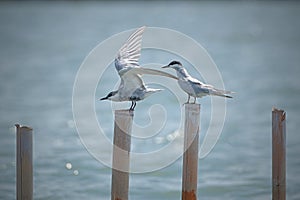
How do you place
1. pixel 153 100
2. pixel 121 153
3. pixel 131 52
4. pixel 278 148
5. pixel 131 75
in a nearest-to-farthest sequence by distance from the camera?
pixel 121 153 → pixel 131 75 → pixel 278 148 → pixel 131 52 → pixel 153 100

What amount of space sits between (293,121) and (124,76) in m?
10.9

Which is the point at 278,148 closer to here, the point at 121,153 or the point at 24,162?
the point at 121,153

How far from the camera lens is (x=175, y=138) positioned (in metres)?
17.5

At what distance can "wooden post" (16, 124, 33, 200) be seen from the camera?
9062 mm

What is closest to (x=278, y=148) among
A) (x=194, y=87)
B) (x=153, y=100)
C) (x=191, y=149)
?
(x=191, y=149)

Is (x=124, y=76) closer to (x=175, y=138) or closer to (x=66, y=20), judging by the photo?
(x=175, y=138)

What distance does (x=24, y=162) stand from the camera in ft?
30.0

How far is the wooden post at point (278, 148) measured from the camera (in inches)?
370

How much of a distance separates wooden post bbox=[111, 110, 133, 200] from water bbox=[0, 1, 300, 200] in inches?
140

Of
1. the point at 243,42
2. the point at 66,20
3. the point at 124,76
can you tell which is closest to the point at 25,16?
the point at 66,20

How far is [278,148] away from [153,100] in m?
14.2

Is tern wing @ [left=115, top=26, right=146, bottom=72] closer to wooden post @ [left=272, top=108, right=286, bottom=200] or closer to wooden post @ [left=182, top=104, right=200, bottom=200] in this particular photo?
wooden post @ [left=182, top=104, right=200, bottom=200]

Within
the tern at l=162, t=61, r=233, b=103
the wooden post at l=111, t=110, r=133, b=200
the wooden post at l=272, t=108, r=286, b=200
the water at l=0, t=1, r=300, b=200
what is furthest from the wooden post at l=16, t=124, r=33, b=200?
the wooden post at l=272, t=108, r=286, b=200

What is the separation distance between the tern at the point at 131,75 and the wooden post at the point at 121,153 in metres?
0.23
